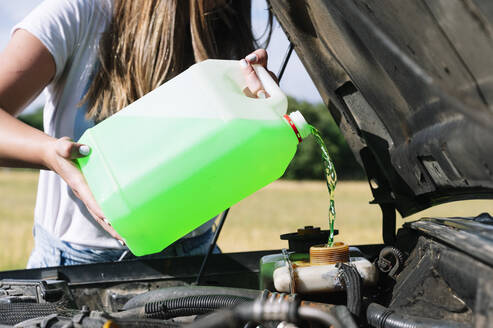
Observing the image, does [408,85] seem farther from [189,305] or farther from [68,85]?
[68,85]

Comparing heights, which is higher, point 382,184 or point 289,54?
point 289,54

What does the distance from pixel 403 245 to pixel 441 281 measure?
231 mm

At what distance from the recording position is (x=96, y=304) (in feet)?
4.93

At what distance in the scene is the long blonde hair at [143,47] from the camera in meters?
1.44

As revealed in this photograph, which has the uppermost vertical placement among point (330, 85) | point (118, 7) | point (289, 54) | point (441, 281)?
point (118, 7)

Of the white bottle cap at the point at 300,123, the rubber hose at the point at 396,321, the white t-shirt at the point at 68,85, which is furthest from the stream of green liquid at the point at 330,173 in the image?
the white t-shirt at the point at 68,85

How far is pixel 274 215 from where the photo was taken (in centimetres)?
1091

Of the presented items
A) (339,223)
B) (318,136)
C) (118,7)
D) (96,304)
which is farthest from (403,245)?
(339,223)

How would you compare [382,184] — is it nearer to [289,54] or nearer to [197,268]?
[289,54]

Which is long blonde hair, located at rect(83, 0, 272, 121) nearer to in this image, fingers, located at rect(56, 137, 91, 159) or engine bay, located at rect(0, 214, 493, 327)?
fingers, located at rect(56, 137, 91, 159)

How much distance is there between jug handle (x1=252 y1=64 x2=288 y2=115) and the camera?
122cm

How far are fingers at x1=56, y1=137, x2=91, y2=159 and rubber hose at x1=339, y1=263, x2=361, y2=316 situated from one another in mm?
583

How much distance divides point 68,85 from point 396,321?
1032 mm

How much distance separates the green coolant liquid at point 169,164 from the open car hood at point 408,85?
23 cm
